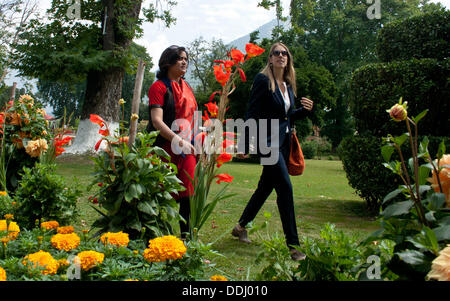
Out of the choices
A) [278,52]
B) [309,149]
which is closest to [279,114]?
[278,52]

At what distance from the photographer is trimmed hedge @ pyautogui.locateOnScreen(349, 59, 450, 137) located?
523 centimetres

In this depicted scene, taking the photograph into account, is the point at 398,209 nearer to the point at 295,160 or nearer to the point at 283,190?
Result: the point at 283,190

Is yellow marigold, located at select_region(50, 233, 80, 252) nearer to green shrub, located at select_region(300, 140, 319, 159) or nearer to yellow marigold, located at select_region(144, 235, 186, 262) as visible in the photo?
yellow marigold, located at select_region(144, 235, 186, 262)

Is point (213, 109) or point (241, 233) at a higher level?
point (213, 109)

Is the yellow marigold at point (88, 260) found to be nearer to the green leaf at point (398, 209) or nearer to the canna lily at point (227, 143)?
the green leaf at point (398, 209)

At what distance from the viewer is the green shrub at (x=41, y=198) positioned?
9.22 feet

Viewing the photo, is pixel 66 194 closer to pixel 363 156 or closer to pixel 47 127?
pixel 47 127

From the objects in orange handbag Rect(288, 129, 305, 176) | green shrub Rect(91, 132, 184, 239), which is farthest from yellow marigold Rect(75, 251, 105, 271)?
orange handbag Rect(288, 129, 305, 176)

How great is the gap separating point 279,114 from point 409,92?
9.81 feet

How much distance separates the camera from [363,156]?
5707mm

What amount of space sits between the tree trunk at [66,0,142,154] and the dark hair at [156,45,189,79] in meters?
10.3

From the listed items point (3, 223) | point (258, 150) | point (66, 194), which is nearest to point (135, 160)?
point (3, 223)

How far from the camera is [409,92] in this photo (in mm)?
5297

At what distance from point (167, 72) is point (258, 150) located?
3.56 ft
